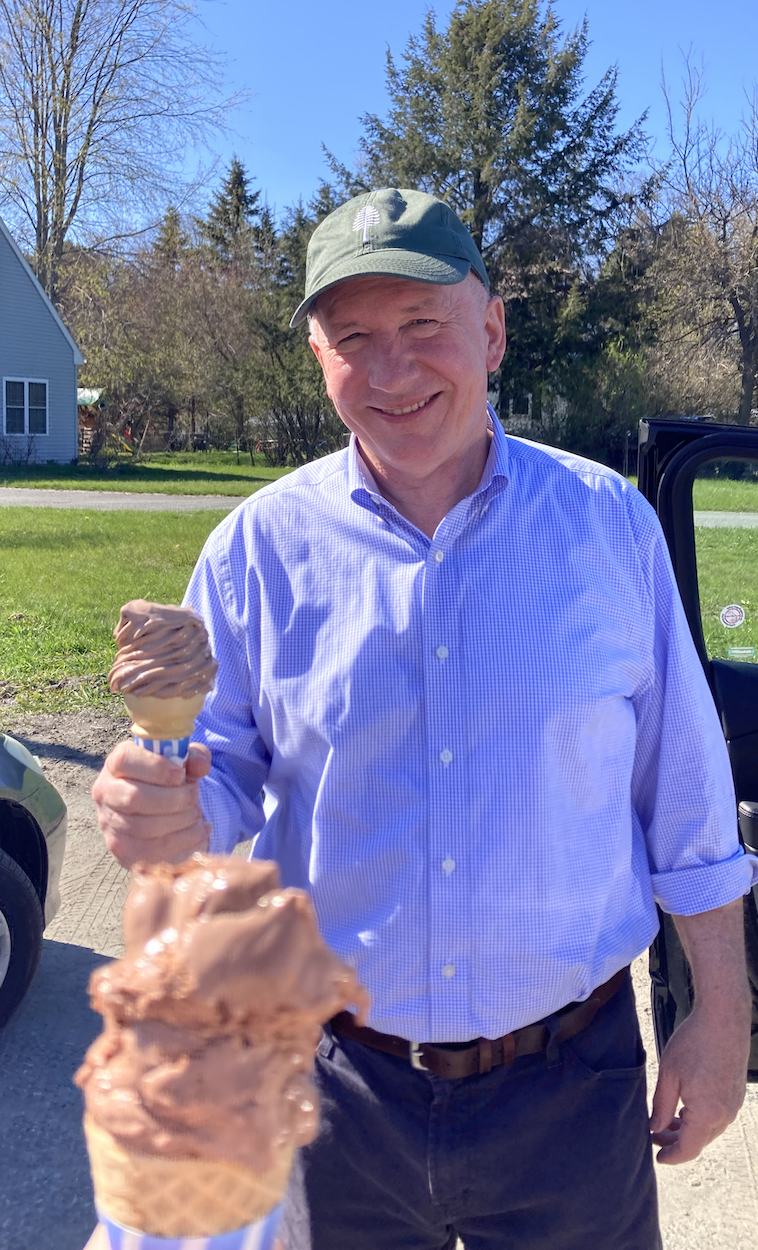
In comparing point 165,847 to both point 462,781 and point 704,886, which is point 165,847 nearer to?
point 462,781

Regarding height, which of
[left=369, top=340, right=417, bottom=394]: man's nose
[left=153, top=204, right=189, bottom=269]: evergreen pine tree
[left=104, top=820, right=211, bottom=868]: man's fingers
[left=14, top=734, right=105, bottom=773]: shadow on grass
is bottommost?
[left=14, top=734, right=105, bottom=773]: shadow on grass

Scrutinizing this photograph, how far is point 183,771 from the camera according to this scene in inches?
48.0

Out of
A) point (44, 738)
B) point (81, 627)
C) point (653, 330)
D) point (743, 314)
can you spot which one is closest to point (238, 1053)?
point (44, 738)

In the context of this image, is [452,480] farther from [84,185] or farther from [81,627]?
[84,185]

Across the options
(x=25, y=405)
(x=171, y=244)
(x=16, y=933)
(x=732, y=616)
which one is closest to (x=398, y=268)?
(x=732, y=616)

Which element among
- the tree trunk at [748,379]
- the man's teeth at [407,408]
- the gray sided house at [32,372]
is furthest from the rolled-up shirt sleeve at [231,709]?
the gray sided house at [32,372]

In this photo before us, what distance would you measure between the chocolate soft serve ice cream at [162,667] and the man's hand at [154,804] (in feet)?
0.23

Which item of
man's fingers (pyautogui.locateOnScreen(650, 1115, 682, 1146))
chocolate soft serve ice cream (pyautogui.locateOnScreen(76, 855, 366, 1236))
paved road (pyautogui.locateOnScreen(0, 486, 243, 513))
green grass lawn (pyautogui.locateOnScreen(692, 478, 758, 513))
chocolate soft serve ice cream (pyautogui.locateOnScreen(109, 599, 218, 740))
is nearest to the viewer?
chocolate soft serve ice cream (pyautogui.locateOnScreen(76, 855, 366, 1236))

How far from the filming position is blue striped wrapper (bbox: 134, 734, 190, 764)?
118 cm

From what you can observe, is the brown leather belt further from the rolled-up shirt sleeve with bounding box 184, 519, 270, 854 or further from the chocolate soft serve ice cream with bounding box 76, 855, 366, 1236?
Result: the chocolate soft serve ice cream with bounding box 76, 855, 366, 1236

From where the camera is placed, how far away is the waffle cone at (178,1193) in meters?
0.76

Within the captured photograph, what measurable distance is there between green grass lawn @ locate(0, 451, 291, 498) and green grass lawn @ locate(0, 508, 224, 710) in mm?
6323

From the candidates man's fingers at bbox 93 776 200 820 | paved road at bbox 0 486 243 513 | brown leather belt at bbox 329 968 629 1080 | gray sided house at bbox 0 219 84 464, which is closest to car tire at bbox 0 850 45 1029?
brown leather belt at bbox 329 968 629 1080

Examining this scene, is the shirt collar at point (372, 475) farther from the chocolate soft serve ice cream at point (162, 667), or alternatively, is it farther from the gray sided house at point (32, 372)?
the gray sided house at point (32, 372)
